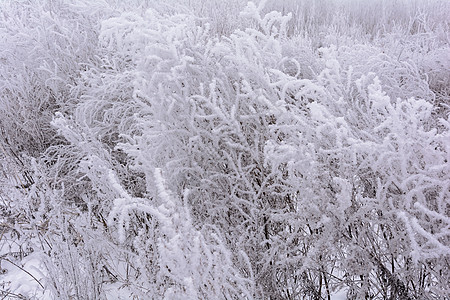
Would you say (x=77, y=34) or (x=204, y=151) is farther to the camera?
(x=77, y=34)

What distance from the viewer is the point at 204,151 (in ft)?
7.22

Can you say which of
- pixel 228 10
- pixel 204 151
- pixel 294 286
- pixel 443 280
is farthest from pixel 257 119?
pixel 228 10

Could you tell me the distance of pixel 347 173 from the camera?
175 centimetres

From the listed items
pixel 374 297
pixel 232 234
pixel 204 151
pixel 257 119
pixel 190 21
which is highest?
pixel 190 21

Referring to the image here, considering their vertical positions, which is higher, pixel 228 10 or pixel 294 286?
pixel 228 10

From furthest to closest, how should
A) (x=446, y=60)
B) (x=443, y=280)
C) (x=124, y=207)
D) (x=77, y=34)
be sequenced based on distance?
1. (x=77, y=34)
2. (x=446, y=60)
3. (x=443, y=280)
4. (x=124, y=207)

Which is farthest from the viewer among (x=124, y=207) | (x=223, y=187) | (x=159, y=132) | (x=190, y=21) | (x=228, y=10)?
(x=228, y=10)

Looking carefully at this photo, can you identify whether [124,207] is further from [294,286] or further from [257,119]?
[294,286]

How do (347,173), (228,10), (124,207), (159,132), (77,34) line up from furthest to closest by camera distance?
(228,10) → (77,34) → (159,132) → (347,173) → (124,207)

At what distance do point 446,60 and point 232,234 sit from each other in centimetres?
391

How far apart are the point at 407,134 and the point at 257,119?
886mm

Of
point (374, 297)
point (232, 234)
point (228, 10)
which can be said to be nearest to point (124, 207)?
point (232, 234)

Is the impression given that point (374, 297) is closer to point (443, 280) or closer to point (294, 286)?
point (294, 286)

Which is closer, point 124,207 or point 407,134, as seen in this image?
point 124,207
